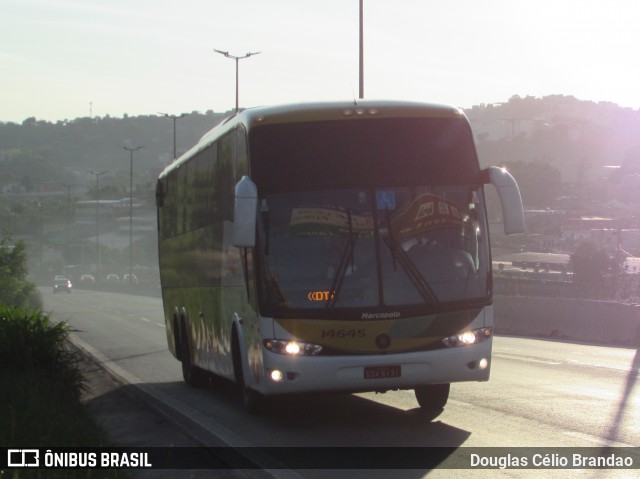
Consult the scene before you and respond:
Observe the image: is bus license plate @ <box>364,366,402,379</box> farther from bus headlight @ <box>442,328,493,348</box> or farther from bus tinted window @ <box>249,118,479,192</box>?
bus tinted window @ <box>249,118,479,192</box>

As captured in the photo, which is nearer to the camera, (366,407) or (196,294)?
(366,407)

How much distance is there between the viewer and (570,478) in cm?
913

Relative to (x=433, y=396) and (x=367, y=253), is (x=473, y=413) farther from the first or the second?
(x=367, y=253)

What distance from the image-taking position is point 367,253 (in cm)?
1223

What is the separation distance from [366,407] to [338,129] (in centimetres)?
355

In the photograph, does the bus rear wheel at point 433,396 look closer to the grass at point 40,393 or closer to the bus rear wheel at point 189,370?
the grass at point 40,393

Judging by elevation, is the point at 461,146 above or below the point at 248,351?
above

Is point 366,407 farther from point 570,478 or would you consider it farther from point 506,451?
point 570,478

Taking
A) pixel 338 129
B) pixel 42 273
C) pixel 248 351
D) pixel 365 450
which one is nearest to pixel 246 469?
pixel 365 450

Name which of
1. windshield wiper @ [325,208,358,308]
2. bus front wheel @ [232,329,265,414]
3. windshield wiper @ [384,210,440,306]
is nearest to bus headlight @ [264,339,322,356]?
windshield wiper @ [325,208,358,308]

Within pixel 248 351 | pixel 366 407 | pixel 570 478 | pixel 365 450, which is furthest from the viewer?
pixel 366 407

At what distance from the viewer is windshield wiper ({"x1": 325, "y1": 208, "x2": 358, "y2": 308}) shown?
39.8ft

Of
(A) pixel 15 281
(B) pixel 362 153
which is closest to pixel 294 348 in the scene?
(B) pixel 362 153

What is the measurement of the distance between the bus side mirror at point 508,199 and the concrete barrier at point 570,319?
1507 cm
